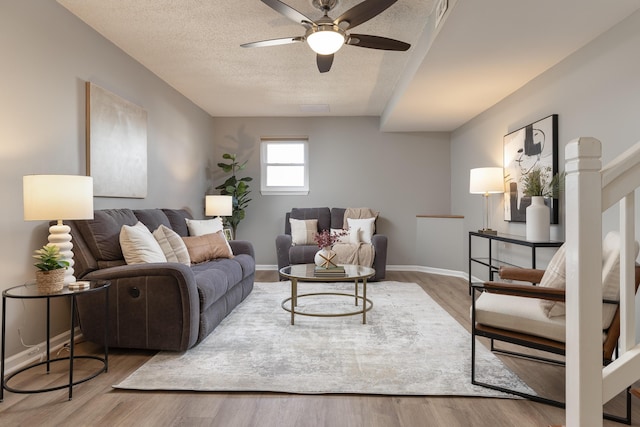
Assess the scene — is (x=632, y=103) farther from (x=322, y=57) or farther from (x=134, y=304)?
(x=134, y=304)

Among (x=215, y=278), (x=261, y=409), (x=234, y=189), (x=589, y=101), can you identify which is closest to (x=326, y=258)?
(x=215, y=278)

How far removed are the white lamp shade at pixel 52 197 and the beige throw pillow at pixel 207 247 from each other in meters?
1.40

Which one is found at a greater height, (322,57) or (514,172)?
(322,57)

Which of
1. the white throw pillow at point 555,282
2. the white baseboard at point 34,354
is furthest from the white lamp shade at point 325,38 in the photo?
the white baseboard at point 34,354

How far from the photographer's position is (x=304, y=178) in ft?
21.3

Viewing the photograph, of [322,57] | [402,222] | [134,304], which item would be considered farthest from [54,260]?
[402,222]

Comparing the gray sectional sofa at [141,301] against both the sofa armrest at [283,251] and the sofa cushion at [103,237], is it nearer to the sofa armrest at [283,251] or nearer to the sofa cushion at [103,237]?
A: the sofa cushion at [103,237]

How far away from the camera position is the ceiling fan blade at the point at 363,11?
2.35 metres

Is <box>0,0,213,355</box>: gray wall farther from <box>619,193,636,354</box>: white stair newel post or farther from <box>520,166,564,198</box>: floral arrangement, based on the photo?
<box>520,166,564,198</box>: floral arrangement

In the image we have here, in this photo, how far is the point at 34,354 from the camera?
2.59 meters

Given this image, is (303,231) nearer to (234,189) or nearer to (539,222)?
(234,189)

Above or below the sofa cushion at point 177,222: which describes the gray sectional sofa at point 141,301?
below

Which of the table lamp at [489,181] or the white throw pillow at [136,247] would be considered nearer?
the white throw pillow at [136,247]

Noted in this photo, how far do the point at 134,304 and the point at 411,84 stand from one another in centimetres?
317
